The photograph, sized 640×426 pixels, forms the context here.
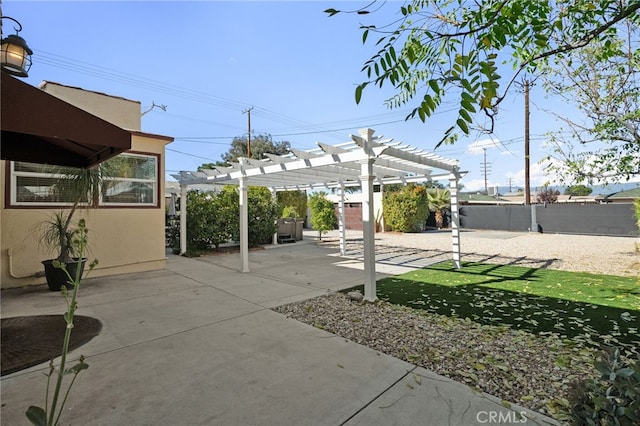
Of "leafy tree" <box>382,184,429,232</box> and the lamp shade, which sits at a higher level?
the lamp shade

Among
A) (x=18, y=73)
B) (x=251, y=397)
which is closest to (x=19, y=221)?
(x=18, y=73)

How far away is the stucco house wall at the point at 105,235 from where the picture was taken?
19.4ft

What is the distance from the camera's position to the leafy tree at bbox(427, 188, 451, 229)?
1992cm

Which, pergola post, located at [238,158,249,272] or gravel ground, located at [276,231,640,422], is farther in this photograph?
pergola post, located at [238,158,249,272]

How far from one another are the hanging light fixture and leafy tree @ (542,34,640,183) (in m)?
6.83

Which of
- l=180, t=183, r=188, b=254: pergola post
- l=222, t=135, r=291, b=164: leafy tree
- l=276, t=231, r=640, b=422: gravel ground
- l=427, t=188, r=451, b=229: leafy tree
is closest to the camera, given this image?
l=276, t=231, r=640, b=422: gravel ground

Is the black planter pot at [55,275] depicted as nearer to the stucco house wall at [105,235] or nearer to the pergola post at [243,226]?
the stucco house wall at [105,235]

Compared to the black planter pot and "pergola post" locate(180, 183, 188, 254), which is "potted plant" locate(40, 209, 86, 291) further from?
"pergola post" locate(180, 183, 188, 254)

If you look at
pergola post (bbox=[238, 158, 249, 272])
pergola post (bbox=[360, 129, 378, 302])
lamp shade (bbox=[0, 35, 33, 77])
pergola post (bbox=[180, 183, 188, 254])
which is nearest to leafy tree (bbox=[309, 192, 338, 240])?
pergola post (bbox=[180, 183, 188, 254])

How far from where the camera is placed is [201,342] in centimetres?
331

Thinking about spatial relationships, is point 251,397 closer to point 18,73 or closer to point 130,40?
point 18,73

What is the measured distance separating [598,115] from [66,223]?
963cm

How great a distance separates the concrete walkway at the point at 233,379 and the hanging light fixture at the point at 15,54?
3.32m

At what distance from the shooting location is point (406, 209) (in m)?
17.2
